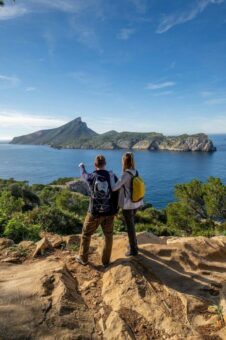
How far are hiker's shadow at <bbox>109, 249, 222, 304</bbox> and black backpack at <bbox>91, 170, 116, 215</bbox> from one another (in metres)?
1.25

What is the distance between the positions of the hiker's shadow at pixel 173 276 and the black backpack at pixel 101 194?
1252mm

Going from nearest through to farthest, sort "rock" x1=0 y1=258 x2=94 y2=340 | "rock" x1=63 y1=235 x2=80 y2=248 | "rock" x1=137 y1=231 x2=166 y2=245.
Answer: "rock" x1=0 y1=258 x2=94 y2=340 < "rock" x1=63 y1=235 x2=80 y2=248 < "rock" x1=137 y1=231 x2=166 y2=245

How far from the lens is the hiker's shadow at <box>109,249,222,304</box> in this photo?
5340mm

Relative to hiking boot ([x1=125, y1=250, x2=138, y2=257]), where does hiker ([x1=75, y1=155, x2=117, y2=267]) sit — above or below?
above

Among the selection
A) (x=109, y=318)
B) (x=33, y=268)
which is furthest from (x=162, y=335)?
(x=33, y=268)

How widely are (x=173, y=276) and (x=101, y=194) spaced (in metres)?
2.28

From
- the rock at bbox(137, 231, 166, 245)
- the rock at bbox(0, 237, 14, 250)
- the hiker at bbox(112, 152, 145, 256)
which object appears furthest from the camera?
the rock at bbox(137, 231, 166, 245)

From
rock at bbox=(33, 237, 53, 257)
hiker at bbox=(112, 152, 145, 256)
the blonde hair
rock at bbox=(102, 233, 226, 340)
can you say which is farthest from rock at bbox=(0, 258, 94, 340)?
the blonde hair

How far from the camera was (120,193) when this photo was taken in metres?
5.96

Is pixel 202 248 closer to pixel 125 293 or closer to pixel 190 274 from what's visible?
Result: pixel 190 274

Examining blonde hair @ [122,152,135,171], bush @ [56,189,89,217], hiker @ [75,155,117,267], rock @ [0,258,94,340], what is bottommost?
bush @ [56,189,89,217]

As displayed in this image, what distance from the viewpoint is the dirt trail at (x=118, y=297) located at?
413 cm

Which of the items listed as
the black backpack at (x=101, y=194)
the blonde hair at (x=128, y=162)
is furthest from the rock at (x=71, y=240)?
Answer: the blonde hair at (x=128, y=162)

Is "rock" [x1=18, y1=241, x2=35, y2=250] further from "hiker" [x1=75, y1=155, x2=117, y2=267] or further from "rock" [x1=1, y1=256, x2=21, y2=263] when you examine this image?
"hiker" [x1=75, y1=155, x2=117, y2=267]
